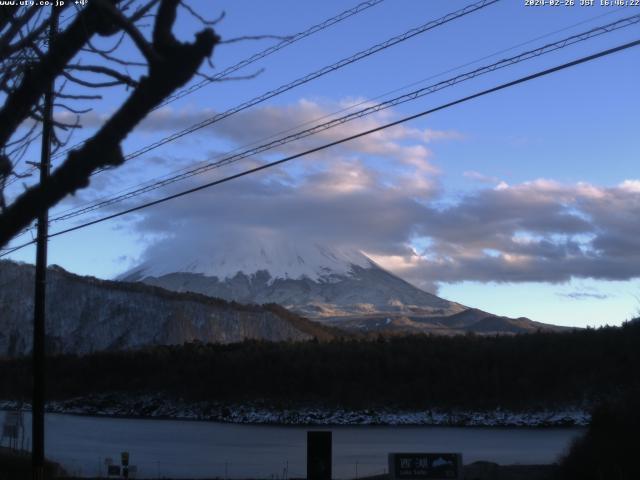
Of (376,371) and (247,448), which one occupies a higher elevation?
(376,371)

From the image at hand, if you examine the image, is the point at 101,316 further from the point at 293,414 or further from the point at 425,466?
the point at 425,466

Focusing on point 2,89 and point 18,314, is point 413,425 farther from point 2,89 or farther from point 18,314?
point 2,89

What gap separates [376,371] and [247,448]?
41.6 metres

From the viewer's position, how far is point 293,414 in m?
83.5

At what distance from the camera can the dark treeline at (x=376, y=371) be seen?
260ft

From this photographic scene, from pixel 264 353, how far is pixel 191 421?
15.3 m

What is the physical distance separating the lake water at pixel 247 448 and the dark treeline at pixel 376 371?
31.0 feet

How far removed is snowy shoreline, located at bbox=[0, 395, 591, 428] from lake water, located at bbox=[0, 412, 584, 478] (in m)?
4.37

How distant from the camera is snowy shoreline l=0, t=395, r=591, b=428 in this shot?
75.4 metres

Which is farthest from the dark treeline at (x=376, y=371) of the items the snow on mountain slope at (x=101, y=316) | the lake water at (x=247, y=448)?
the snow on mountain slope at (x=101, y=316)

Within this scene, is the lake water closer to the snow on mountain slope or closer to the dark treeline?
the dark treeline

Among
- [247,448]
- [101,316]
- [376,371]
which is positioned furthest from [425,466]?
[101,316]

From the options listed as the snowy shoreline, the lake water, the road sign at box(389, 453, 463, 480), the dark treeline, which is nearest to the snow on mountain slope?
the dark treeline

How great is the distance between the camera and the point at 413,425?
77.2m
